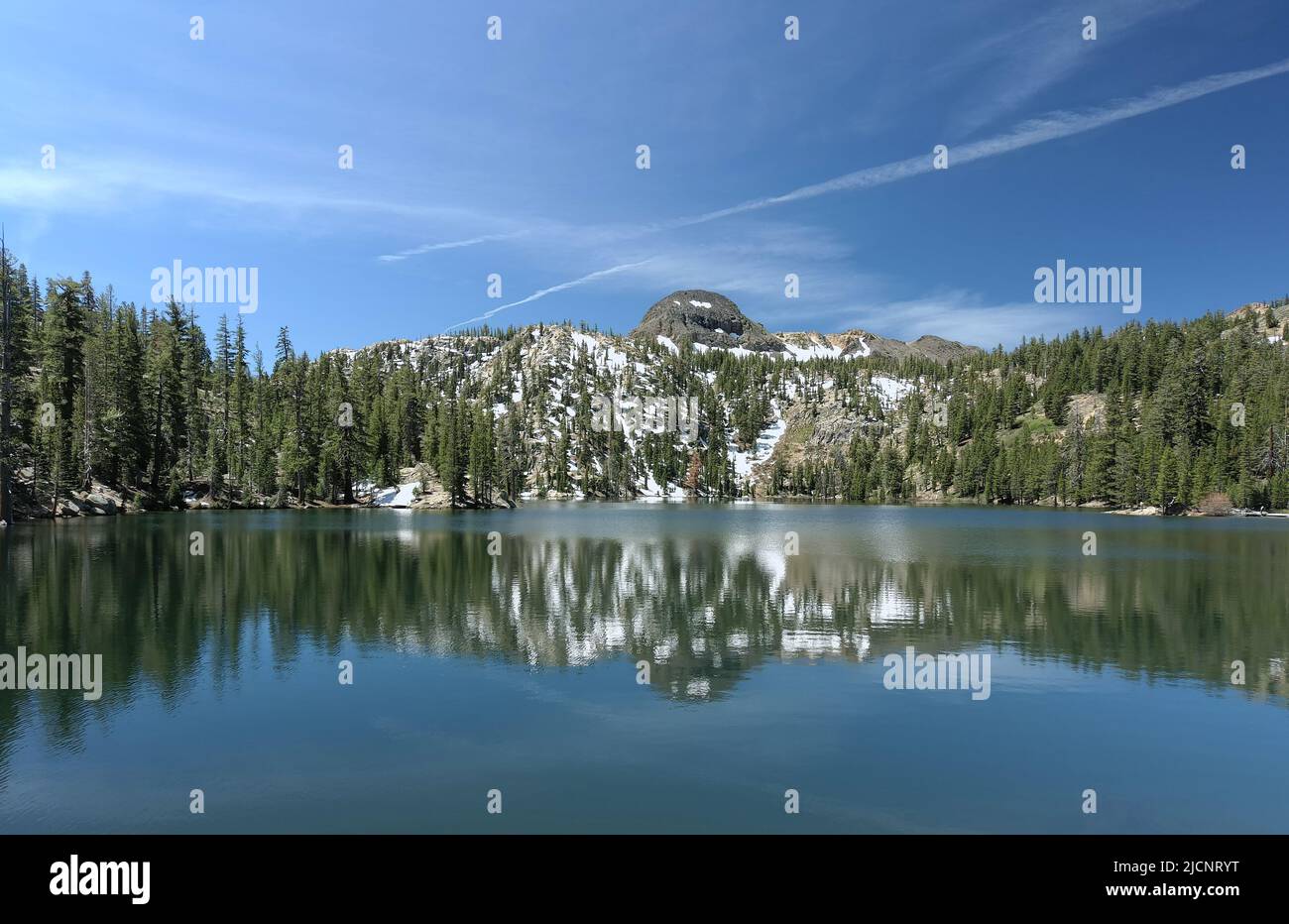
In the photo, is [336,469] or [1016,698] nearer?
[1016,698]

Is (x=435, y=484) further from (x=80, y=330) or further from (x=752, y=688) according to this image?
(x=752, y=688)

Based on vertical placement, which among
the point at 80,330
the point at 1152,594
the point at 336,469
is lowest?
the point at 1152,594

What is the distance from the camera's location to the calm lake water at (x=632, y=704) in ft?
44.3

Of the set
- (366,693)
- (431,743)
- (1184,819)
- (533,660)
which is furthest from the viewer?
(533,660)

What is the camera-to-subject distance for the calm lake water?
13500mm

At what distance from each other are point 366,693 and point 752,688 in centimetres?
1161

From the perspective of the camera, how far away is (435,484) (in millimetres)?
139375

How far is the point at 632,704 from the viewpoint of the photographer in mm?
19891

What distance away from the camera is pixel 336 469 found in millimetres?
130000
